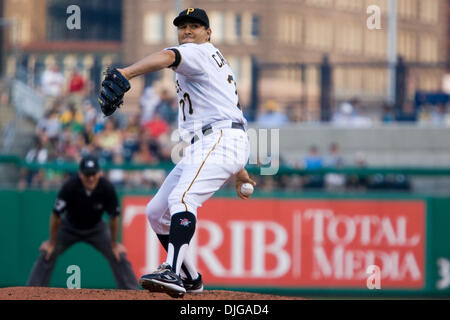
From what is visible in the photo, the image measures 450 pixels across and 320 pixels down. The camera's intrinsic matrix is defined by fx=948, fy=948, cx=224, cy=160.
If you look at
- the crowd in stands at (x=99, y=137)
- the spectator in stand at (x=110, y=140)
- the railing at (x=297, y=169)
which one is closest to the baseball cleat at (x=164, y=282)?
the railing at (x=297, y=169)

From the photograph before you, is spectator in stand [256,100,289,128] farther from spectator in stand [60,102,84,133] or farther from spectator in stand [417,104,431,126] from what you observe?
spectator in stand [60,102,84,133]

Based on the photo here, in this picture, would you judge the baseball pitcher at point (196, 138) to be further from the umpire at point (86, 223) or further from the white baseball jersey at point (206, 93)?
the umpire at point (86, 223)

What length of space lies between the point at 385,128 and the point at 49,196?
7.86 metres

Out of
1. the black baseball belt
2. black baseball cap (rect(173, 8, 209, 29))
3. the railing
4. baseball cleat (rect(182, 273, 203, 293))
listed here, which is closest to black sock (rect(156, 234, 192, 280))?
baseball cleat (rect(182, 273, 203, 293))

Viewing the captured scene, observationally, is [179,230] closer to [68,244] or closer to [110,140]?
[68,244]

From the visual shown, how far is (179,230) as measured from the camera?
21.5 ft

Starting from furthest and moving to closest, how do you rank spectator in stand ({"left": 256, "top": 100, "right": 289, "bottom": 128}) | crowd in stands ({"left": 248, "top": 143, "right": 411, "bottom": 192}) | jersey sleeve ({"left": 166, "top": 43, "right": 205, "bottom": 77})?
spectator in stand ({"left": 256, "top": 100, "right": 289, "bottom": 128}), crowd in stands ({"left": 248, "top": 143, "right": 411, "bottom": 192}), jersey sleeve ({"left": 166, "top": 43, "right": 205, "bottom": 77})

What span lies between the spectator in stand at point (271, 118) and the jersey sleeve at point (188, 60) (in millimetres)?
11179

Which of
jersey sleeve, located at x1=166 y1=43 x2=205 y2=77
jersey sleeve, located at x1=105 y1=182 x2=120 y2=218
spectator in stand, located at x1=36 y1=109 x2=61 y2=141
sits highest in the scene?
jersey sleeve, located at x1=166 y1=43 x2=205 y2=77

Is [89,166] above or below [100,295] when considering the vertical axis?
above

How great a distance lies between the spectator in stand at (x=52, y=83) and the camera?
780 inches

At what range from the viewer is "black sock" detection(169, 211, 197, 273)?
655 centimetres

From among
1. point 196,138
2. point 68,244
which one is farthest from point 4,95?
point 196,138

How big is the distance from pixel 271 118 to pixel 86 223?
8.49 m
